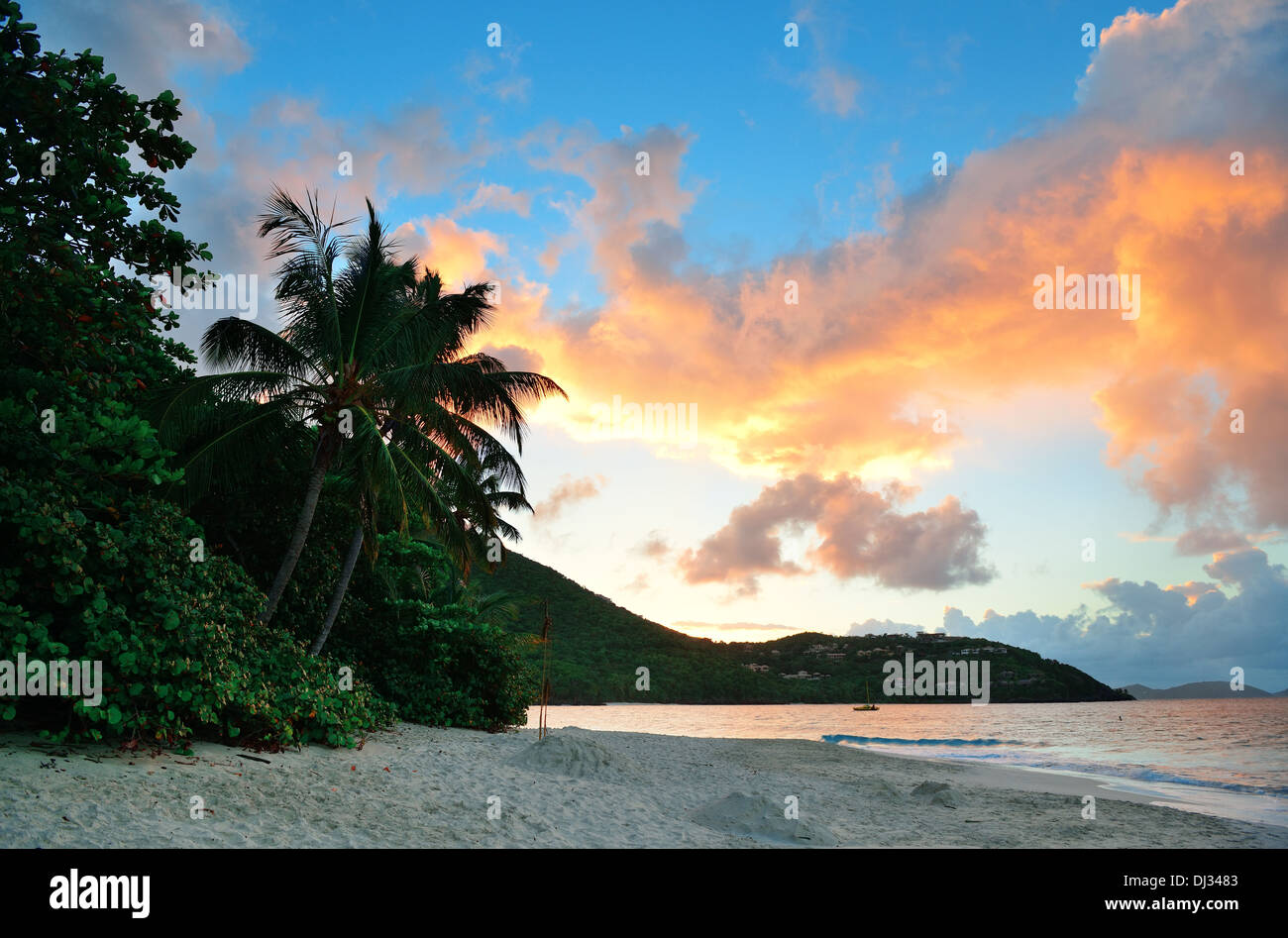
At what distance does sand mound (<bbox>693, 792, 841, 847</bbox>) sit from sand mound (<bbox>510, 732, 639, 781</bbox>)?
10.7ft

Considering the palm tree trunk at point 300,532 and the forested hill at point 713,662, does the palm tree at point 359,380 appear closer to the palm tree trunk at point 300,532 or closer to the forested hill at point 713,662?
the palm tree trunk at point 300,532

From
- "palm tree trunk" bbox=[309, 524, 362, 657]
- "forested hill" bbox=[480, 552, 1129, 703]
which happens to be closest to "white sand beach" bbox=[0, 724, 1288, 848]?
"palm tree trunk" bbox=[309, 524, 362, 657]

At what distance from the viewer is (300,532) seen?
12.4 meters

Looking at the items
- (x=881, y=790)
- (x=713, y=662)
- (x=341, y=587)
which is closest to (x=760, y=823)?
(x=881, y=790)

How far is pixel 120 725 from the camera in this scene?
24.4 feet

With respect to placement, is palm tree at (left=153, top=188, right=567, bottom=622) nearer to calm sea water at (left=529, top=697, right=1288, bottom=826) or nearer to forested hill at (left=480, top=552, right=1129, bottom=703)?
calm sea water at (left=529, top=697, right=1288, bottom=826)

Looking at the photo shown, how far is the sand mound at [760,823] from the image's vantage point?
8.61 metres

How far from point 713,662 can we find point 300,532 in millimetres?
96144

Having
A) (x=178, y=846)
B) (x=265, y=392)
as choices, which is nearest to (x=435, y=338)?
(x=265, y=392)

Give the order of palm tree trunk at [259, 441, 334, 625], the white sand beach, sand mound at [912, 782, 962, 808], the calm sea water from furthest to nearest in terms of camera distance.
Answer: the calm sea water, sand mound at [912, 782, 962, 808], palm tree trunk at [259, 441, 334, 625], the white sand beach

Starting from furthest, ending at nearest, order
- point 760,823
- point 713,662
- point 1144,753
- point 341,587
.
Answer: point 713,662 → point 1144,753 → point 341,587 → point 760,823

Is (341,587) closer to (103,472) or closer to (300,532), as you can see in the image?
(300,532)

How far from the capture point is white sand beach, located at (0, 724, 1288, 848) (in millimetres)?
6215
